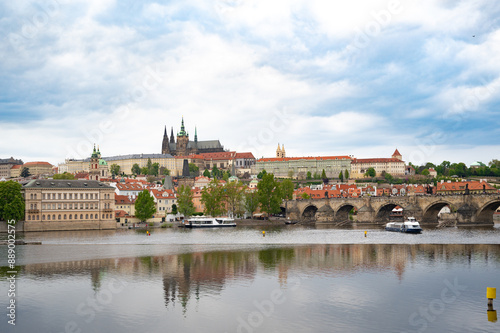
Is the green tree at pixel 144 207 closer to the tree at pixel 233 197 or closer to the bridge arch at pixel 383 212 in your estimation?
the tree at pixel 233 197

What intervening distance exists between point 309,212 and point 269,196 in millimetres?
10806

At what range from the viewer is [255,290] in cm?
2939

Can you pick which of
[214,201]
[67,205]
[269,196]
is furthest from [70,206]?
[269,196]

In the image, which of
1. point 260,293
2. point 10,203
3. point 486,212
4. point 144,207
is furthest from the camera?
point 144,207

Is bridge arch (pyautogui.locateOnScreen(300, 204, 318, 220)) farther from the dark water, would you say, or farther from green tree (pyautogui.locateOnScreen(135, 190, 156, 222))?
the dark water

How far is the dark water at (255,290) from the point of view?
23.2 m

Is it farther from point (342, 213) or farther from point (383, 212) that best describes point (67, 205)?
point (383, 212)

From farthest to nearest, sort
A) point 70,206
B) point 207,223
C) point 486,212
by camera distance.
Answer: point 207,223, point 70,206, point 486,212

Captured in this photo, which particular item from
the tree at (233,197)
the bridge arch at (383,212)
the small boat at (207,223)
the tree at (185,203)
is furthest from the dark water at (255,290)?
the tree at (233,197)

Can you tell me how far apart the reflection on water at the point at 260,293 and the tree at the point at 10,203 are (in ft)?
127

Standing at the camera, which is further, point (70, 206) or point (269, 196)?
point (269, 196)

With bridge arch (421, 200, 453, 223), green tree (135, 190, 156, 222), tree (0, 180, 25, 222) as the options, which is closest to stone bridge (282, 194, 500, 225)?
bridge arch (421, 200, 453, 223)

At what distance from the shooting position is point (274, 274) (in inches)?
1353

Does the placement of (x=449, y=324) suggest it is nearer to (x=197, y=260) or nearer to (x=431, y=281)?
(x=431, y=281)
